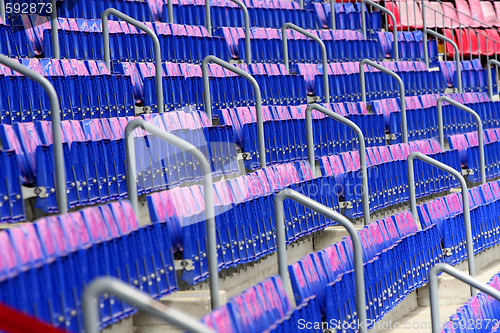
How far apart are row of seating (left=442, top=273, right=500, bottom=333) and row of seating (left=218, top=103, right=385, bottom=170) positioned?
0.67m

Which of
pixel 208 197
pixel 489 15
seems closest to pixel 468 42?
pixel 489 15

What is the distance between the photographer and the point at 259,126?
2008 millimetres

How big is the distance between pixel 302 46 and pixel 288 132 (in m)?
0.93

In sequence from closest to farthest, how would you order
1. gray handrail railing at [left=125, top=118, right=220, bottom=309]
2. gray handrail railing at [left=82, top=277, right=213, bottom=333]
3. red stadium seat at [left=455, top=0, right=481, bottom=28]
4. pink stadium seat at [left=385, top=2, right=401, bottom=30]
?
1. gray handrail railing at [left=82, top=277, right=213, bottom=333]
2. gray handrail railing at [left=125, top=118, right=220, bottom=309]
3. pink stadium seat at [left=385, top=2, right=401, bottom=30]
4. red stadium seat at [left=455, top=0, right=481, bottom=28]

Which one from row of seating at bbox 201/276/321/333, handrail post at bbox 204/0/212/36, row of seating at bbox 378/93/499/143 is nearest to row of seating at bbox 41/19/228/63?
handrail post at bbox 204/0/212/36

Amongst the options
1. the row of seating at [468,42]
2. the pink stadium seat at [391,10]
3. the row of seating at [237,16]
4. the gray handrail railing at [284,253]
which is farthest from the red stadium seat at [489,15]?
the gray handrail railing at [284,253]

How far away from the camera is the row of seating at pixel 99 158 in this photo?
1405 mm

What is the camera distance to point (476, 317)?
1.55 m

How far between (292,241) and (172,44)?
0.96m

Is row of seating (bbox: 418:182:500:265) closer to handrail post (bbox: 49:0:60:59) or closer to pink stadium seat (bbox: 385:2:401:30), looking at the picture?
handrail post (bbox: 49:0:60:59)

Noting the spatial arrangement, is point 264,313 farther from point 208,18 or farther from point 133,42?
point 208,18

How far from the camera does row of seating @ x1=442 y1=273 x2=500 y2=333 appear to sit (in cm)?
146

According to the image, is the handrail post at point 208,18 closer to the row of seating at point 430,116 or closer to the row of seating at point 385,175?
the row of seating at point 430,116

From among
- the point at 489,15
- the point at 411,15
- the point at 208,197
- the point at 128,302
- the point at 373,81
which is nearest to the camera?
the point at 128,302
